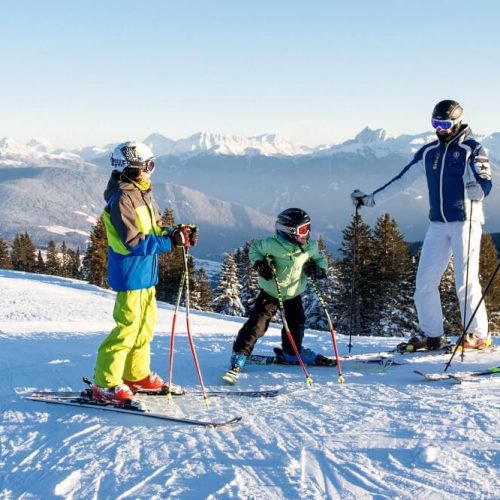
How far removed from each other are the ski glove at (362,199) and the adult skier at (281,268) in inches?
48.3

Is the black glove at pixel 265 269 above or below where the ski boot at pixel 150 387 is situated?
above

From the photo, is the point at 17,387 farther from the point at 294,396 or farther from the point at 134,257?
the point at 294,396

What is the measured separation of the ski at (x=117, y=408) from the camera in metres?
4.16

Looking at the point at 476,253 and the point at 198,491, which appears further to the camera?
the point at 476,253

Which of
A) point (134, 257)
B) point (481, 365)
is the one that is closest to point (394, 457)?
point (134, 257)

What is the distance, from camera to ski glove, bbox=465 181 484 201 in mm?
5887

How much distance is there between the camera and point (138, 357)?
5.11 metres

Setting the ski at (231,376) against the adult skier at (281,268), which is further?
the adult skier at (281,268)

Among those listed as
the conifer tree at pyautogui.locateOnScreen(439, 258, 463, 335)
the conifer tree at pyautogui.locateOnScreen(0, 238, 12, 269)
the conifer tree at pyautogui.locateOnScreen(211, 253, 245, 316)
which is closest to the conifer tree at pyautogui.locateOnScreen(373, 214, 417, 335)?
the conifer tree at pyautogui.locateOnScreen(439, 258, 463, 335)

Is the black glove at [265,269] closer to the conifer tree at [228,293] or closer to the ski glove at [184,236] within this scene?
the ski glove at [184,236]

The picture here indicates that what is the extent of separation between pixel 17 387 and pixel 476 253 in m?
5.06

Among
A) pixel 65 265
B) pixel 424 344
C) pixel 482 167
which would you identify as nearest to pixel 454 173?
pixel 482 167

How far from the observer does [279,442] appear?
374 cm

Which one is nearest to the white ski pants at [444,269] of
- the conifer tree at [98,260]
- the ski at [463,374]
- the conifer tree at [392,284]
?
the ski at [463,374]
